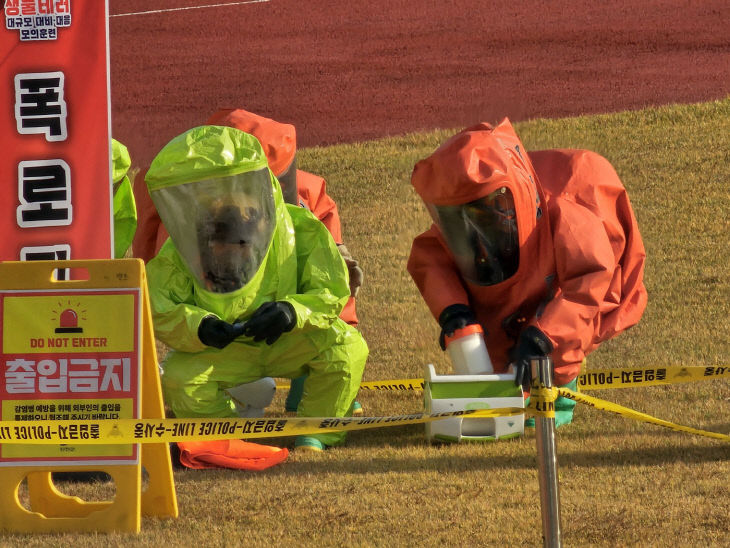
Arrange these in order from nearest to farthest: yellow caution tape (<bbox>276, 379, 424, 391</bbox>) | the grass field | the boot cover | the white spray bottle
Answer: the grass field < the boot cover < the white spray bottle < yellow caution tape (<bbox>276, 379, 424, 391</bbox>)

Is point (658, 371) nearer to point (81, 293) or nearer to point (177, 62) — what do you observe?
point (81, 293)

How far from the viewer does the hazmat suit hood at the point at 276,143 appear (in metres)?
6.20

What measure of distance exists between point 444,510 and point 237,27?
10.4m

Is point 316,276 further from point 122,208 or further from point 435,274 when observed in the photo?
point 122,208

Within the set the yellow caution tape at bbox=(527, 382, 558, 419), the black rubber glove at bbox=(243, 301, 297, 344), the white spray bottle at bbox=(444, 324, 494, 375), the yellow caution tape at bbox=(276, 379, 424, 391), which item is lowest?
the yellow caution tape at bbox=(276, 379, 424, 391)

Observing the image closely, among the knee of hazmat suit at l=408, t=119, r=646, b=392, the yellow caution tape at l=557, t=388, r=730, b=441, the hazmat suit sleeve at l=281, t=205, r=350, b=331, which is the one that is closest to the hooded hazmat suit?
the knee of hazmat suit at l=408, t=119, r=646, b=392

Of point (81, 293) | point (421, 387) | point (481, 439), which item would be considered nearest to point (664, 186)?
point (421, 387)

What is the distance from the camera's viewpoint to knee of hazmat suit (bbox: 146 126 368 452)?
529cm

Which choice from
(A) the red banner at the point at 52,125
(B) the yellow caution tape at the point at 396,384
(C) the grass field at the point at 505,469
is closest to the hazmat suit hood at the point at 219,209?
(A) the red banner at the point at 52,125

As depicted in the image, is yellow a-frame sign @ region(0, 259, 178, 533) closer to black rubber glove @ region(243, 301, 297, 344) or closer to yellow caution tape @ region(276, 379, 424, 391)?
black rubber glove @ region(243, 301, 297, 344)

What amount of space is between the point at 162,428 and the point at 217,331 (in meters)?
0.95

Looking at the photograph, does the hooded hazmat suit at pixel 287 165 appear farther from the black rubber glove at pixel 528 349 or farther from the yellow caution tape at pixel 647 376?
the yellow caution tape at pixel 647 376

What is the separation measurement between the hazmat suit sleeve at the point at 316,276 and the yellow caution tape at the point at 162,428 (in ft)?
3.16

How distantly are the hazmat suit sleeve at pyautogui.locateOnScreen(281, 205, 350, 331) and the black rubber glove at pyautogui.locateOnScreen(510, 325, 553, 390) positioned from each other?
73cm
